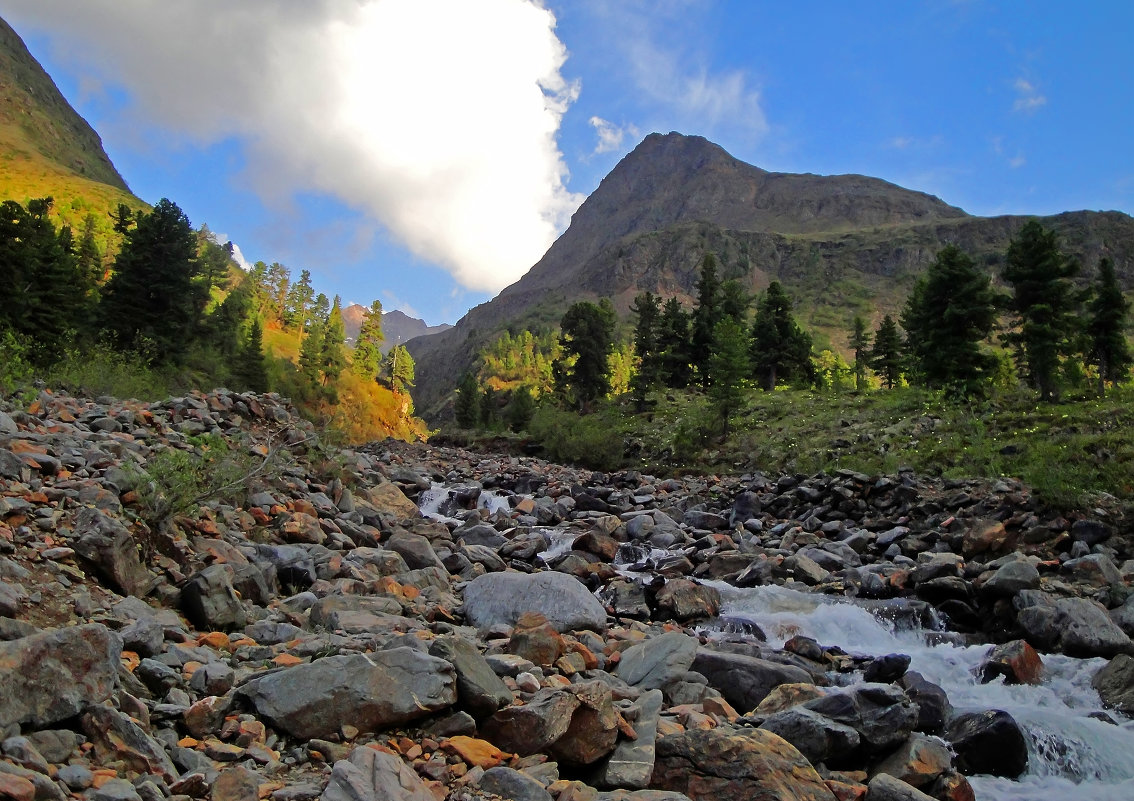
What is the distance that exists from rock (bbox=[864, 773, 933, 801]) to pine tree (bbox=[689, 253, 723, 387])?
5331 cm

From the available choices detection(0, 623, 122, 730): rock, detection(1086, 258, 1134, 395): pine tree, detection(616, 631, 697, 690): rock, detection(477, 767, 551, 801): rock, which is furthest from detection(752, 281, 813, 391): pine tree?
detection(0, 623, 122, 730): rock

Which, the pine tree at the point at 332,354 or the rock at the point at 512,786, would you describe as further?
the pine tree at the point at 332,354

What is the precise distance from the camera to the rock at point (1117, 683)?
7.73m

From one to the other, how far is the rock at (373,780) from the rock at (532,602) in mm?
4607

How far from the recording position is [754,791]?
4879 millimetres

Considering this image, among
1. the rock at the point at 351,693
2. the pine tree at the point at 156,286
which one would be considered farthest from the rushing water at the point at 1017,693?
the pine tree at the point at 156,286

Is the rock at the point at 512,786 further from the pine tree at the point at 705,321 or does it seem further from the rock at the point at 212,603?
the pine tree at the point at 705,321

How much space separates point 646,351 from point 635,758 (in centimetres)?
5124

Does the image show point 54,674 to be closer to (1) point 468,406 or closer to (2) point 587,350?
(2) point 587,350

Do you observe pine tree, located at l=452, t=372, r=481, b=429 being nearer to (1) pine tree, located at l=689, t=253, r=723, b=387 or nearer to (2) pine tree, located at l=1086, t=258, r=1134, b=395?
(1) pine tree, located at l=689, t=253, r=723, b=387

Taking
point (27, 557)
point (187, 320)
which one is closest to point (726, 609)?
point (27, 557)

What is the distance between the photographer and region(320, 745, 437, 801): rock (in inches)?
147

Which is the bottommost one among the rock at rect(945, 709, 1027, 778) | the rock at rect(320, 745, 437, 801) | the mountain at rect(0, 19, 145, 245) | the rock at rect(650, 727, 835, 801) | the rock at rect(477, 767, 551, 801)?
the rock at rect(945, 709, 1027, 778)

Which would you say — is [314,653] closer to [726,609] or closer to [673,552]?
[726,609]
